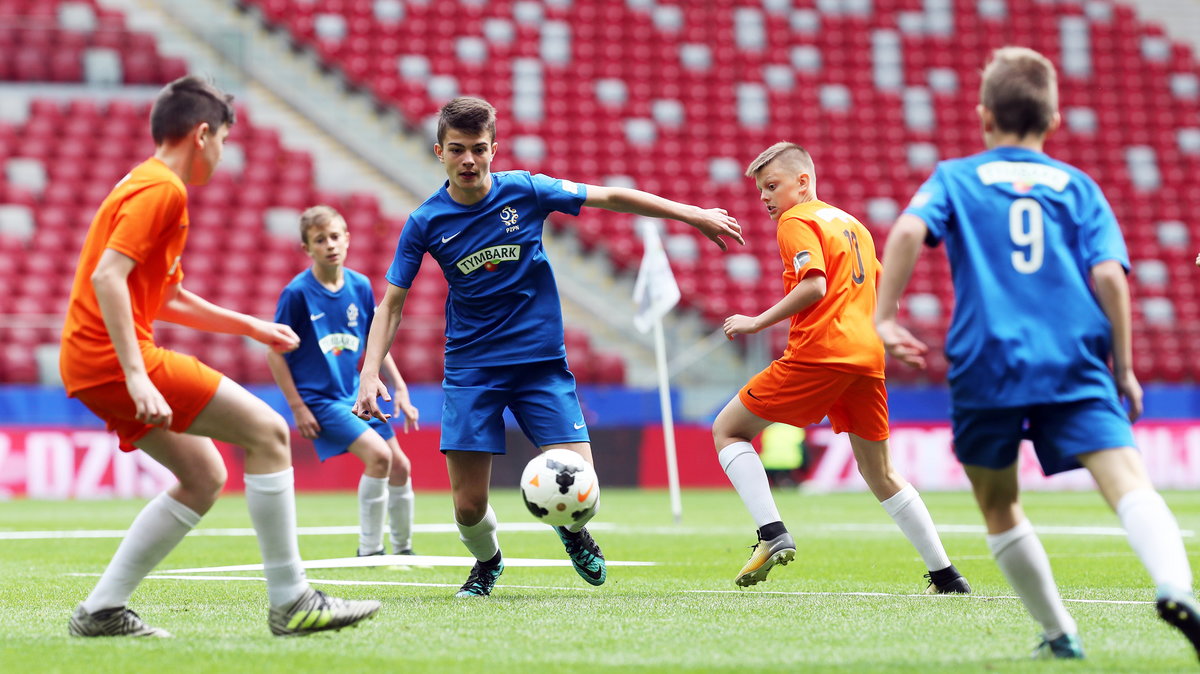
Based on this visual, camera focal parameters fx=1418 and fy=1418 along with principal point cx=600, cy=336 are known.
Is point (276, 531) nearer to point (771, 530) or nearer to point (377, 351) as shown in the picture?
point (377, 351)

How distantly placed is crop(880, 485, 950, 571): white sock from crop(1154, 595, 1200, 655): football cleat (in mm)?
2727

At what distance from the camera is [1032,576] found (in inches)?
171

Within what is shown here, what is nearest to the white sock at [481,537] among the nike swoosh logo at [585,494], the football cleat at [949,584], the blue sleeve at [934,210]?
the nike swoosh logo at [585,494]

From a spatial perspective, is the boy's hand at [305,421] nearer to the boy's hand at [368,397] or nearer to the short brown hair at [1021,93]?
the boy's hand at [368,397]

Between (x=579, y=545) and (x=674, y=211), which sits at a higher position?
(x=674, y=211)

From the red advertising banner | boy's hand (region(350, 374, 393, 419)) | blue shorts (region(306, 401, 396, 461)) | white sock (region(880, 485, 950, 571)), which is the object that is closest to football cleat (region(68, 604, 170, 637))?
boy's hand (region(350, 374, 393, 419))

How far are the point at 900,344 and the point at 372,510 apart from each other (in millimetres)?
5111

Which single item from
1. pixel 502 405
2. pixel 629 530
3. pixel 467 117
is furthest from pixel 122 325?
pixel 629 530

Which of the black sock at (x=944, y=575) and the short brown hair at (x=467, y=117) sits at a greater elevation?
the short brown hair at (x=467, y=117)

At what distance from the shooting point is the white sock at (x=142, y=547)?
501cm

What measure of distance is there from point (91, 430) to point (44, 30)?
29.1ft

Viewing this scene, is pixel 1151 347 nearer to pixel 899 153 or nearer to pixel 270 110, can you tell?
pixel 899 153

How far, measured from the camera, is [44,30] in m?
22.3

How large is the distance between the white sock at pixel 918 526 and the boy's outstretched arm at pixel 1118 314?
7.99 ft
